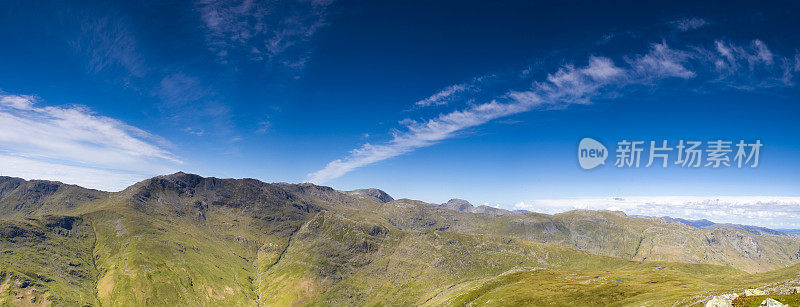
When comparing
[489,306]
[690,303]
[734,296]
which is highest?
[734,296]

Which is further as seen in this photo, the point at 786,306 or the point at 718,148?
→ the point at 718,148

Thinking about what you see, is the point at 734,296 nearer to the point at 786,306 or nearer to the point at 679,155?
the point at 786,306

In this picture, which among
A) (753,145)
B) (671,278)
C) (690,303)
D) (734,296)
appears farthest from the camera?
(671,278)

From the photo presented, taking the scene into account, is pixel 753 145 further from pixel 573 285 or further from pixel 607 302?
pixel 573 285

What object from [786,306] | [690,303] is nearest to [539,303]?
[690,303]

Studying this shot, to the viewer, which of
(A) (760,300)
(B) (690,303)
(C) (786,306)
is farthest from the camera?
(B) (690,303)

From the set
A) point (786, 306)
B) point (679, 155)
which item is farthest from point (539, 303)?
point (786, 306)

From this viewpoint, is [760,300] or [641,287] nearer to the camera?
[760,300]

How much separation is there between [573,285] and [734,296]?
4921 inches

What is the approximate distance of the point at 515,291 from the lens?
7411 inches

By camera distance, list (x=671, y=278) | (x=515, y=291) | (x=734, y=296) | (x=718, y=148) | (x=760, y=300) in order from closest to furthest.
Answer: (x=760, y=300) → (x=734, y=296) → (x=718, y=148) → (x=671, y=278) → (x=515, y=291)

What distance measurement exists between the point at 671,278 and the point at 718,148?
93811 mm

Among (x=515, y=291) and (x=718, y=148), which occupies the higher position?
(x=718, y=148)

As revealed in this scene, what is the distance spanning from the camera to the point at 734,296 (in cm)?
6059
